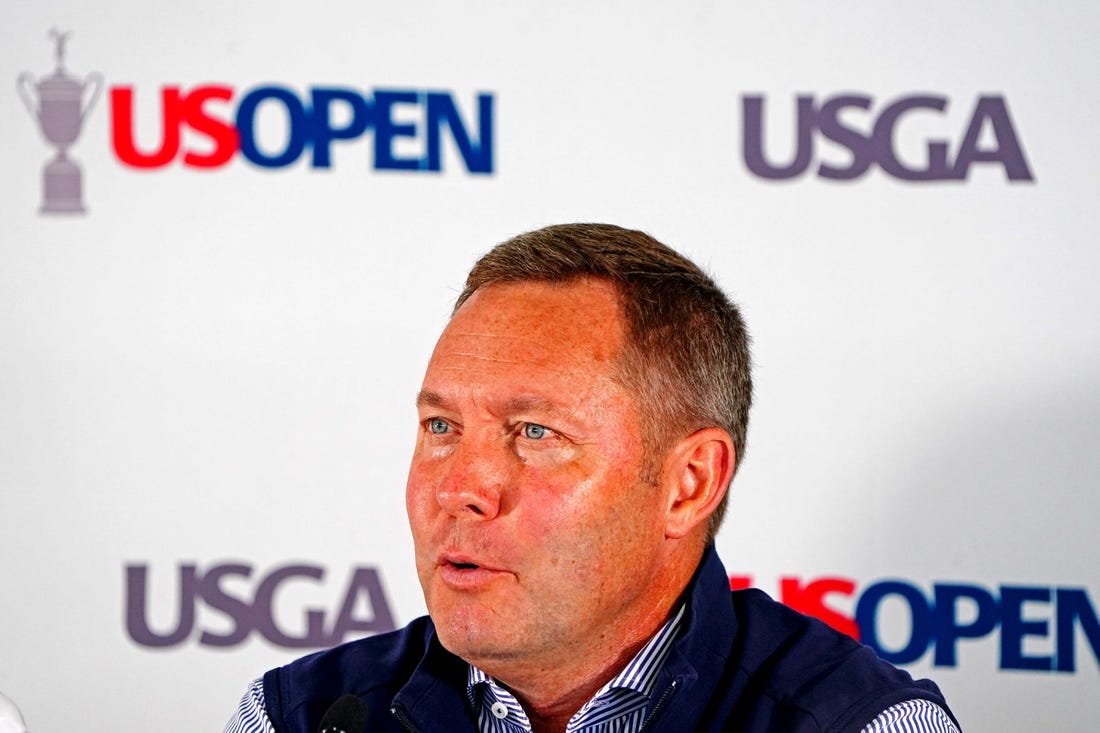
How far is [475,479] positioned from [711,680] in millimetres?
362

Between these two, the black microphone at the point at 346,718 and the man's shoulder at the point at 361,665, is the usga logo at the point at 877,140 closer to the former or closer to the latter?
the man's shoulder at the point at 361,665

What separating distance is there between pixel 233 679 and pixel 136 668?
20 cm

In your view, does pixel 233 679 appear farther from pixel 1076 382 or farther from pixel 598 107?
pixel 1076 382

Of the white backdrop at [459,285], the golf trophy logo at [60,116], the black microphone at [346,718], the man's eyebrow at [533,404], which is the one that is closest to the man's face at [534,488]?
the man's eyebrow at [533,404]

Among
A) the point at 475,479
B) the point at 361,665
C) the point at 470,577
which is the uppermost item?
the point at 475,479

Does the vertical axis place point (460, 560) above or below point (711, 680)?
above

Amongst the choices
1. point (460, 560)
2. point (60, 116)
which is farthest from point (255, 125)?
point (460, 560)

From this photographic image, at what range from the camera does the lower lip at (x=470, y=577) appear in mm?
1408

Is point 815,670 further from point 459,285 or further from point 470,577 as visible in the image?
point 459,285

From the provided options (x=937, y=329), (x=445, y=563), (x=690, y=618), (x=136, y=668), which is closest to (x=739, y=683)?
(x=690, y=618)

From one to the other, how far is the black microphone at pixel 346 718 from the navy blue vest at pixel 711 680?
18 cm

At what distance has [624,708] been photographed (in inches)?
58.4

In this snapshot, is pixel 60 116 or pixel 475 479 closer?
pixel 475 479

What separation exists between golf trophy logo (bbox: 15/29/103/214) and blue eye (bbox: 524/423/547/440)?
1527 mm
